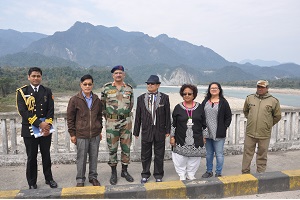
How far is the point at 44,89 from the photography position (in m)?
3.28

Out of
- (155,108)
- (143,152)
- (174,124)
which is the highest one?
(155,108)

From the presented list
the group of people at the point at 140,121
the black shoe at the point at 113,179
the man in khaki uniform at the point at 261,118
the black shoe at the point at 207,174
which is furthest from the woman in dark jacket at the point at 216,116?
the black shoe at the point at 113,179

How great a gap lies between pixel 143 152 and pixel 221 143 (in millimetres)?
1186

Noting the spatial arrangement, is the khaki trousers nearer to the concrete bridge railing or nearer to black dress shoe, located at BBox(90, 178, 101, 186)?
the concrete bridge railing

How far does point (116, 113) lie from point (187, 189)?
141 centimetres

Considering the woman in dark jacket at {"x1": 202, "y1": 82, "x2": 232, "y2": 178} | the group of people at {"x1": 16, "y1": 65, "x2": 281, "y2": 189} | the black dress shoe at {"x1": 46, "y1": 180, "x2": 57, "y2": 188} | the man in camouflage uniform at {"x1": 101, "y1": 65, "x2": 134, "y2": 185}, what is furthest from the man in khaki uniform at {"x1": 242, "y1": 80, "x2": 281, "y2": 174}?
the black dress shoe at {"x1": 46, "y1": 180, "x2": 57, "y2": 188}

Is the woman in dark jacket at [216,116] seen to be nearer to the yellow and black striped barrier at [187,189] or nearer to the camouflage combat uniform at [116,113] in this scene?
the yellow and black striped barrier at [187,189]

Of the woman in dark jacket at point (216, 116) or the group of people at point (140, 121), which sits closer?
the group of people at point (140, 121)

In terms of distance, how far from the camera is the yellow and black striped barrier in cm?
273

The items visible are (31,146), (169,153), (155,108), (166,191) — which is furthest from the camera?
(169,153)

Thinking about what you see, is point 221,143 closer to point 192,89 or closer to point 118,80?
point 192,89

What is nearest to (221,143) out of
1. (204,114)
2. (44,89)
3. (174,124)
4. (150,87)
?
(204,114)

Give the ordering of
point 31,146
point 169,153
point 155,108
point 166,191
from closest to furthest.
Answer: point 166,191, point 31,146, point 155,108, point 169,153

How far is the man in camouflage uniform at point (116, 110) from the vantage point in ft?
11.3
